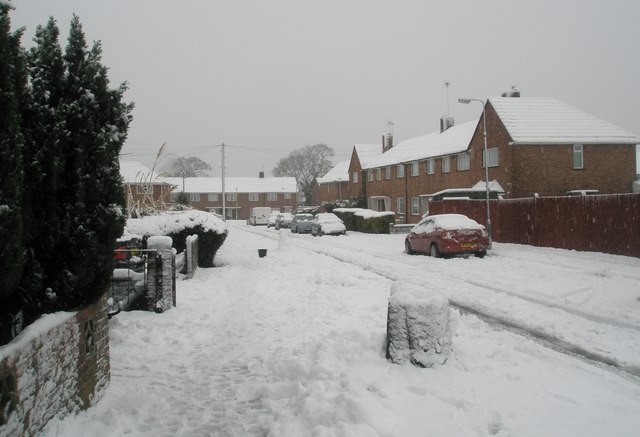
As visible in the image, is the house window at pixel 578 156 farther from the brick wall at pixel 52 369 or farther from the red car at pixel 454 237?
the brick wall at pixel 52 369

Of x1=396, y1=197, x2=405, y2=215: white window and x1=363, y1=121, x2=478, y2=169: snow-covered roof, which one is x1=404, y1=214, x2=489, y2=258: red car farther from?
x1=396, y1=197, x2=405, y2=215: white window

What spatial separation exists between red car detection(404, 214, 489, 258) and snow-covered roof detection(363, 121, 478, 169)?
60.6 ft

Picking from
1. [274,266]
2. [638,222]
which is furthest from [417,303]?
[638,222]

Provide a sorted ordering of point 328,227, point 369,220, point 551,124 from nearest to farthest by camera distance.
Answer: point 551,124, point 328,227, point 369,220

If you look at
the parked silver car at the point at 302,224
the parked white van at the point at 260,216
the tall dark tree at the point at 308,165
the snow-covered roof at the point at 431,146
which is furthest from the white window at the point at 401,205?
the tall dark tree at the point at 308,165

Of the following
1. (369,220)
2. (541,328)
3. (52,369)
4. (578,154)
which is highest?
(578,154)

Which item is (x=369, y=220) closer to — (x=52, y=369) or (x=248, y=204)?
(x=52, y=369)

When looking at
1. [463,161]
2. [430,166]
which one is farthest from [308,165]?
[463,161]

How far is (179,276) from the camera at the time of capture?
502 inches

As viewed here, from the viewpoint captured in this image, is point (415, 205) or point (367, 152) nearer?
point (415, 205)

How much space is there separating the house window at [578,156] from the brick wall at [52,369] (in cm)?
3171

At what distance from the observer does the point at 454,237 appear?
17906 mm

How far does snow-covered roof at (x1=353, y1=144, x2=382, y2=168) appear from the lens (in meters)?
56.9

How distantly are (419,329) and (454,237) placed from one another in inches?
508
